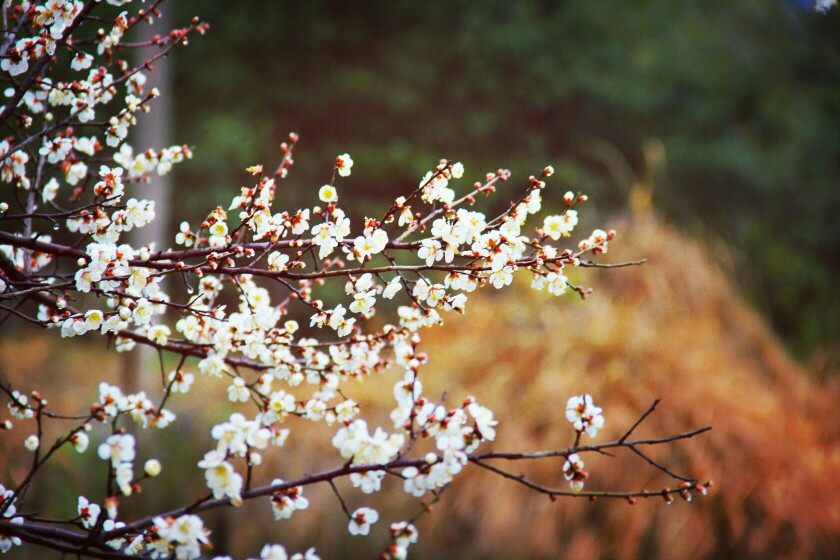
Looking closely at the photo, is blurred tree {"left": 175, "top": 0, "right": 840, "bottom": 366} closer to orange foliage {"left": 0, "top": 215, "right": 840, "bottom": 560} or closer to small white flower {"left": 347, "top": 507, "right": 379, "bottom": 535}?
orange foliage {"left": 0, "top": 215, "right": 840, "bottom": 560}

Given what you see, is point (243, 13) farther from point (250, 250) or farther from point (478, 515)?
point (250, 250)

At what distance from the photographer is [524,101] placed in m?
5.45

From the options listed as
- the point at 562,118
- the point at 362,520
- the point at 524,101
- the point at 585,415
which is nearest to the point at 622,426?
the point at 585,415

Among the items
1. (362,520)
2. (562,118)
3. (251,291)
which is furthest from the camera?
(562,118)

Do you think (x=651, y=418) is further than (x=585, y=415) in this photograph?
Yes

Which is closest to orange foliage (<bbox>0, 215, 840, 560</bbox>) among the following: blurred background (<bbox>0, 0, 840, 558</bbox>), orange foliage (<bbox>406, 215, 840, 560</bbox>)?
orange foliage (<bbox>406, 215, 840, 560</bbox>)

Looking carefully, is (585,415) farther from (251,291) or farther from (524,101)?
(524,101)

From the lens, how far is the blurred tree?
532cm

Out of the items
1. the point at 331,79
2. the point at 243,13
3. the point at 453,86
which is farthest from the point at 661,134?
the point at 243,13

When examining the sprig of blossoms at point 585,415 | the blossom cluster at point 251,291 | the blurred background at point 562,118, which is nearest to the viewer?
the blossom cluster at point 251,291

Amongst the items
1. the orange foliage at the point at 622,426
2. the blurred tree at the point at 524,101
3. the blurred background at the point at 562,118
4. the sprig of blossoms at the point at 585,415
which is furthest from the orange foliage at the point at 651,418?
the blurred tree at the point at 524,101

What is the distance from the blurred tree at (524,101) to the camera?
5.32 metres

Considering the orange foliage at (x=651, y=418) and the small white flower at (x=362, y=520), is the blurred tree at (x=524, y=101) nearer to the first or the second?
the orange foliage at (x=651, y=418)

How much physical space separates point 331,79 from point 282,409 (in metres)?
4.88
